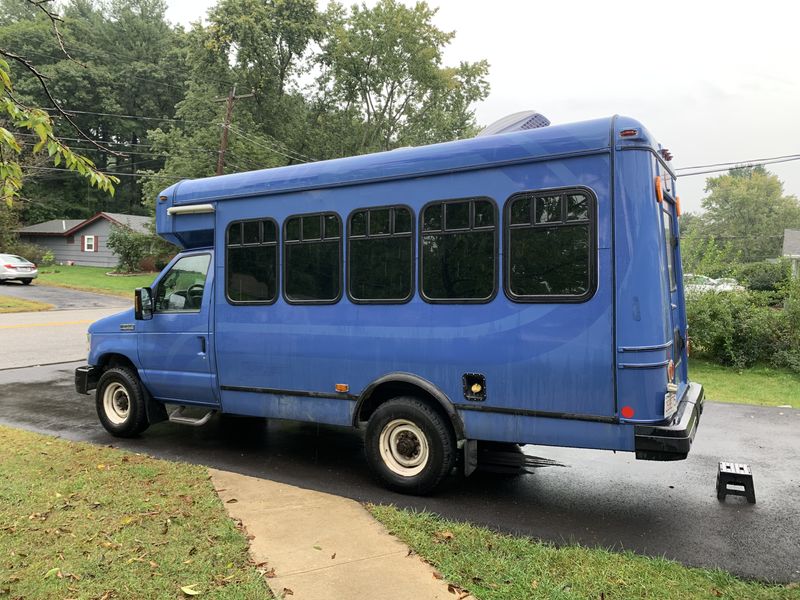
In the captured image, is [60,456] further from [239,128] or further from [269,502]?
[239,128]

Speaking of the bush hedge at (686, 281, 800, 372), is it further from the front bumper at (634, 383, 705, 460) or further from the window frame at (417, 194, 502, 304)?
the window frame at (417, 194, 502, 304)

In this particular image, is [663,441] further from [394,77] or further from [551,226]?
[394,77]

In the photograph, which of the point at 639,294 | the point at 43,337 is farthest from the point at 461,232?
the point at 43,337

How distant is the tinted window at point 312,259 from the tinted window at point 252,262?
0.18 meters

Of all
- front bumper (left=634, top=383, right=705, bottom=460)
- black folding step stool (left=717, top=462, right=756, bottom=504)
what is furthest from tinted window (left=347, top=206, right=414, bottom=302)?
black folding step stool (left=717, top=462, right=756, bottom=504)

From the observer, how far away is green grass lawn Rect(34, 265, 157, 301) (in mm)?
30281

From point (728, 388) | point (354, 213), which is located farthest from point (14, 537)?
point (728, 388)

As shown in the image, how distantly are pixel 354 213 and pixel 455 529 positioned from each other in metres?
2.78

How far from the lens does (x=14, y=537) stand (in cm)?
413

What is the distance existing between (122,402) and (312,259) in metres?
3.21

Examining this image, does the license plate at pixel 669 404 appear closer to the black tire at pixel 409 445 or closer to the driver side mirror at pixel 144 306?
the black tire at pixel 409 445

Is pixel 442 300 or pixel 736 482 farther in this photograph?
pixel 736 482

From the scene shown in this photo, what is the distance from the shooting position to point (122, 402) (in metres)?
7.24

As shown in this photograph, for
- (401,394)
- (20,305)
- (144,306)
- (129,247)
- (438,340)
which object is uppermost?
(129,247)
